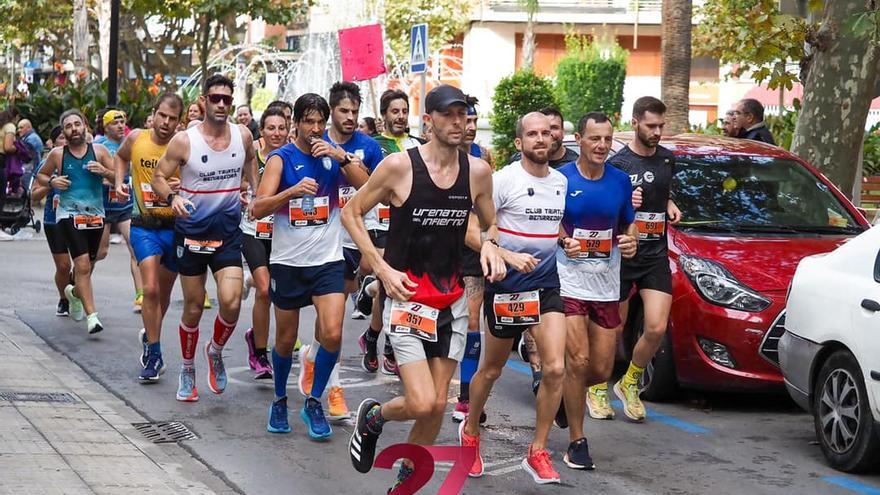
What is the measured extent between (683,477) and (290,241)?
2.63m

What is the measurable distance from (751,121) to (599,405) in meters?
5.07

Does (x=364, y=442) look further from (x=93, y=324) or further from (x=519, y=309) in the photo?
(x=93, y=324)

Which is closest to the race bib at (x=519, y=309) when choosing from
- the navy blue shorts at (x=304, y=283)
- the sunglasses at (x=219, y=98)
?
the navy blue shorts at (x=304, y=283)

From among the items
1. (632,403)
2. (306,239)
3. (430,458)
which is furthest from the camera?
(632,403)

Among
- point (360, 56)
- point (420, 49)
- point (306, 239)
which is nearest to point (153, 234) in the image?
point (306, 239)

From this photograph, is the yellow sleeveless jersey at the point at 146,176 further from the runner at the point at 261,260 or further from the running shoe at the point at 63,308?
the running shoe at the point at 63,308

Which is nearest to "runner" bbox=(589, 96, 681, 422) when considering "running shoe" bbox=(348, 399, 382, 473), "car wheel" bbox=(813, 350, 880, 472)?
"car wheel" bbox=(813, 350, 880, 472)

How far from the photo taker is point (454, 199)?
6.63 meters

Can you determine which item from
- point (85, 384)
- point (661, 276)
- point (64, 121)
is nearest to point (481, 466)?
point (661, 276)

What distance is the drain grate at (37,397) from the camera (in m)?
9.10

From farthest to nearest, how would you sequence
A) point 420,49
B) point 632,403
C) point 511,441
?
point 420,49
point 632,403
point 511,441

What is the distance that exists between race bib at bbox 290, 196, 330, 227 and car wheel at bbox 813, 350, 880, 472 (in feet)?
9.82

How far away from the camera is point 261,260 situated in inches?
411

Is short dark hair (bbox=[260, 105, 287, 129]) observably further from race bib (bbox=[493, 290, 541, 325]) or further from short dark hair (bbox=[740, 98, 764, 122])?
short dark hair (bbox=[740, 98, 764, 122])
